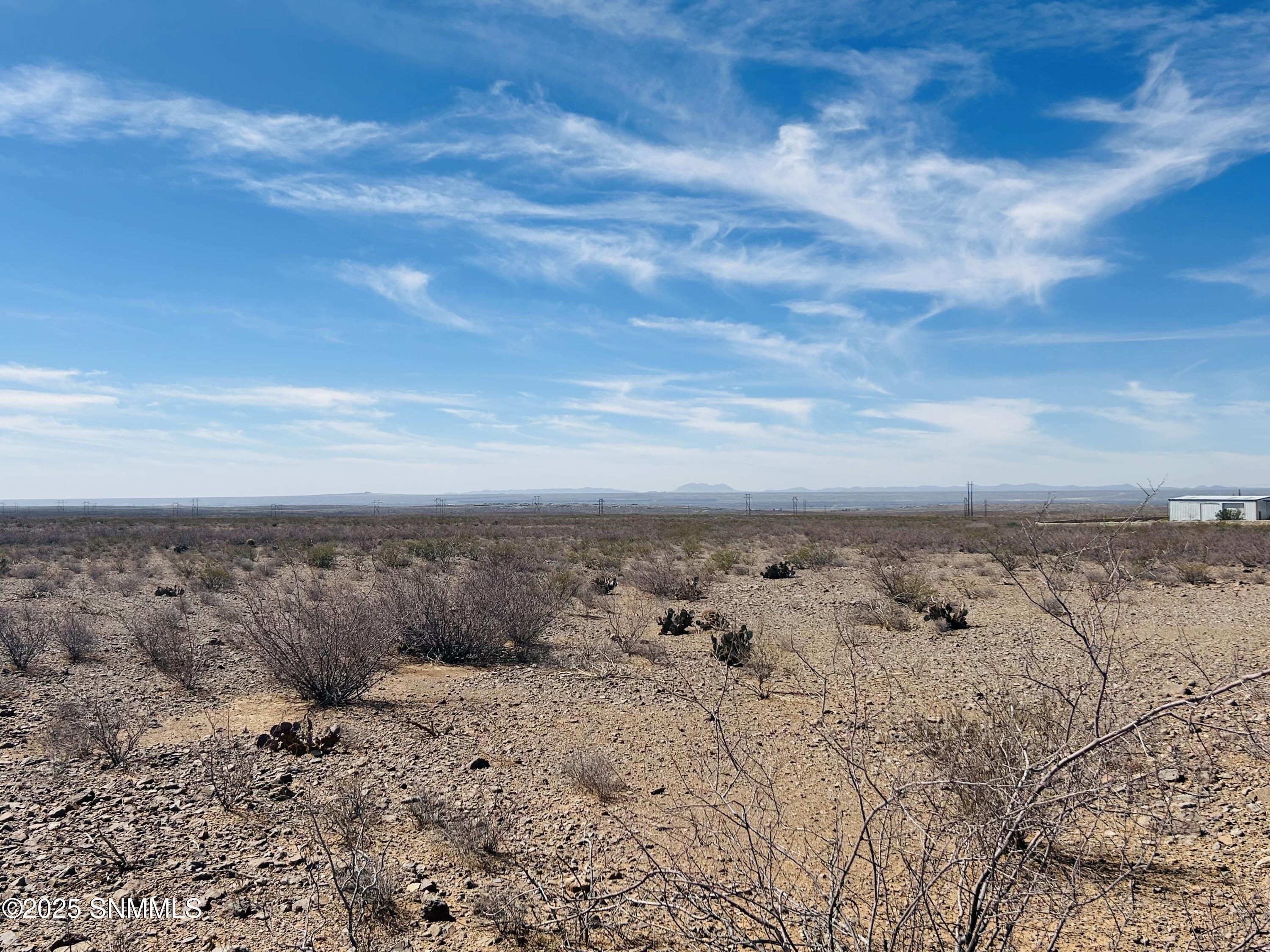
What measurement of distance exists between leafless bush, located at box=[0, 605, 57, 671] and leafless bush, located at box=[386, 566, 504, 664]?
485 centimetres

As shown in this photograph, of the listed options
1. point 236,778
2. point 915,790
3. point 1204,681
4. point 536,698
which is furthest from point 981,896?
point 1204,681

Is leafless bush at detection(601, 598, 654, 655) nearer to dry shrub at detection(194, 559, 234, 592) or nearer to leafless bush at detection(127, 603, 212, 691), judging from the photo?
leafless bush at detection(127, 603, 212, 691)

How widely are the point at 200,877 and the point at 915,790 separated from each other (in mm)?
5024

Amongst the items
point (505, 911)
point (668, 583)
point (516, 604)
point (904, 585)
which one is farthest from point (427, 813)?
point (904, 585)

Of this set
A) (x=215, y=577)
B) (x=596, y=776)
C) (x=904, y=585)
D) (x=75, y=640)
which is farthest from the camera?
(x=215, y=577)

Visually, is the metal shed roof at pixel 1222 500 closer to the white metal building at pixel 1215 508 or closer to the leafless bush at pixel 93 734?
the white metal building at pixel 1215 508

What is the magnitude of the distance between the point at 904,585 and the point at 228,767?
14.5 meters

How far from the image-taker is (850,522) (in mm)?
65125

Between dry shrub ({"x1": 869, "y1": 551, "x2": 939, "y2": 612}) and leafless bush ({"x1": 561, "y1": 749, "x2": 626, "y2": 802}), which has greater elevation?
dry shrub ({"x1": 869, "y1": 551, "x2": 939, "y2": 612})

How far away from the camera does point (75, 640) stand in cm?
1138

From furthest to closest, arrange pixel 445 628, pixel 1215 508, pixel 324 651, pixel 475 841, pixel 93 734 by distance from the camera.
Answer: pixel 1215 508, pixel 445 628, pixel 324 651, pixel 93 734, pixel 475 841

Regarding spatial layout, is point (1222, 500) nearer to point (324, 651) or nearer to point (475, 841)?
point (324, 651)

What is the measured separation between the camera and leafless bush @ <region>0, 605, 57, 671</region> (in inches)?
421

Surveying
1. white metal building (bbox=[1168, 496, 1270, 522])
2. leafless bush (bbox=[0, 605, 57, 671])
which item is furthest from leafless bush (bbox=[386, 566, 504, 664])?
white metal building (bbox=[1168, 496, 1270, 522])
